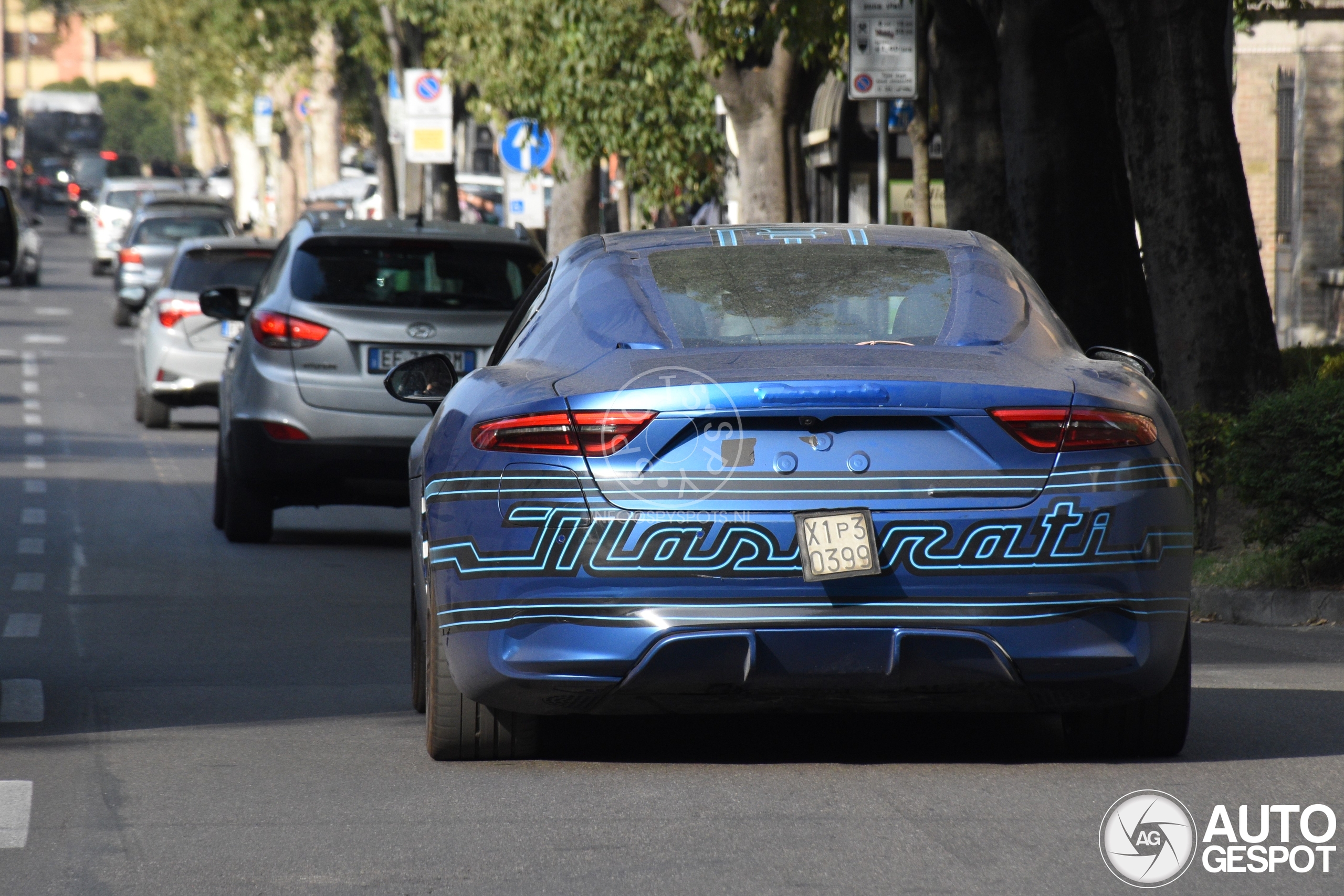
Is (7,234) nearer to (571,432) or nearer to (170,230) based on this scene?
(571,432)

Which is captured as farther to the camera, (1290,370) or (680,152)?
(680,152)

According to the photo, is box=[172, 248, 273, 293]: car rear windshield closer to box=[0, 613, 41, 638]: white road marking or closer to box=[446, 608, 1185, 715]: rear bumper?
box=[0, 613, 41, 638]: white road marking

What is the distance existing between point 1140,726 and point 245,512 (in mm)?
7652

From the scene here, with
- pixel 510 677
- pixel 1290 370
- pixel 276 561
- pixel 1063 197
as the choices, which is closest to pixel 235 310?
pixel 276 561

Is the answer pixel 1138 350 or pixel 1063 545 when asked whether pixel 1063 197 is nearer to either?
pixel 1138 350

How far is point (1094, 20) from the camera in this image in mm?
15320

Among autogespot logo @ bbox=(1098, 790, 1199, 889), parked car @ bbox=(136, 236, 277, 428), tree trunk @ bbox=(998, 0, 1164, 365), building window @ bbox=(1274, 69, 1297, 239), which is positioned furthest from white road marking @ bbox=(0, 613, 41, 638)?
building window @ bbox=(1274, 69, 1297, 239)

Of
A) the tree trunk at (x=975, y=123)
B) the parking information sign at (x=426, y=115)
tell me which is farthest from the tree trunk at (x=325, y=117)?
the tree trunk at (x=975, y=123)

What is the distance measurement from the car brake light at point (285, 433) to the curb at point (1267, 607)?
4672 millimetres

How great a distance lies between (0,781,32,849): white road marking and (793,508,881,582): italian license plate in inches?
76.8

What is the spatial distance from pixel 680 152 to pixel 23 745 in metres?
20.9

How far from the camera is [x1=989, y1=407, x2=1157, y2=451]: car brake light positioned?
5.90 metres

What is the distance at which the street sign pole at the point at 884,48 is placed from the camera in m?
17.7

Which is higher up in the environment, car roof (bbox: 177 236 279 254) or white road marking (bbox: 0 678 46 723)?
car roof (bbox: 177 236 279 254)
